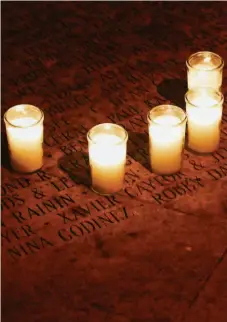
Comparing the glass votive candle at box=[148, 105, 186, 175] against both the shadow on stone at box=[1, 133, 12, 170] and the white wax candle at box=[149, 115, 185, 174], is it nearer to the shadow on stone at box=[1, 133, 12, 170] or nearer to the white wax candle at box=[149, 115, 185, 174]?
the white wax candle at box=[149, 115, 185, 174]

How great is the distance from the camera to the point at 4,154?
96.2 inches

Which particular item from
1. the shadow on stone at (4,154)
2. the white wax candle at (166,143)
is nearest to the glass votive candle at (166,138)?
the white wax candle at (166,143)

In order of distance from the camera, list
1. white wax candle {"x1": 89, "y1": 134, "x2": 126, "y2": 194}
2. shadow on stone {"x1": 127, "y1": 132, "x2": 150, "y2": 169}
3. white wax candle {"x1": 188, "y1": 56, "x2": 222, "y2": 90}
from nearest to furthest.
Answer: white wax candle {"x1": 89, "y1": 134, "x2": 126, "y2": 194}, shadow on stone {"x1": 127, "y1": 132, "x2": 150, "y2": 169}, white wax candle {"x1": 188, "y1": 56, "x2": 222, "y2": 90}

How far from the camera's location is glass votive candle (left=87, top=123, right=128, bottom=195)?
2145 millimetres

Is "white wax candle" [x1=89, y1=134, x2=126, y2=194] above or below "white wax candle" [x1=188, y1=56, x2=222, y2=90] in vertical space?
below

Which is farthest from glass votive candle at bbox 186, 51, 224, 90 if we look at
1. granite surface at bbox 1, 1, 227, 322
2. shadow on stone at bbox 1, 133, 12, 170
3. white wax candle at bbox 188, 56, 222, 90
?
shadow on stone at bbox 1, 133, 12, 170

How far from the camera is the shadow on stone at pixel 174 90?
2664 millimetres

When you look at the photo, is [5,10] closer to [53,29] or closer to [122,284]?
[53,29]

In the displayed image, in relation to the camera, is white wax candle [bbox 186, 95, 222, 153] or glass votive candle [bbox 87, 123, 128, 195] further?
white wax candle [bbox 186, 95, 222, 153]

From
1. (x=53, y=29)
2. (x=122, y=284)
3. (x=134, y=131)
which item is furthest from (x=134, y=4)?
(x=122, y=284)

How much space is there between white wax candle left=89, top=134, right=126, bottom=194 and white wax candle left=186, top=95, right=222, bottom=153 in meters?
0.28

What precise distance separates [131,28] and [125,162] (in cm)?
105

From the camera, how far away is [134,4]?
3281mm

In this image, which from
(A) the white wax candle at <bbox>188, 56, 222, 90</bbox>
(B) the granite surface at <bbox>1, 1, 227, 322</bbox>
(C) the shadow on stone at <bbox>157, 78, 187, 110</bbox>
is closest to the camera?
(B) the granite surface at <bbox>1, 1, 227, 322</bbox>
